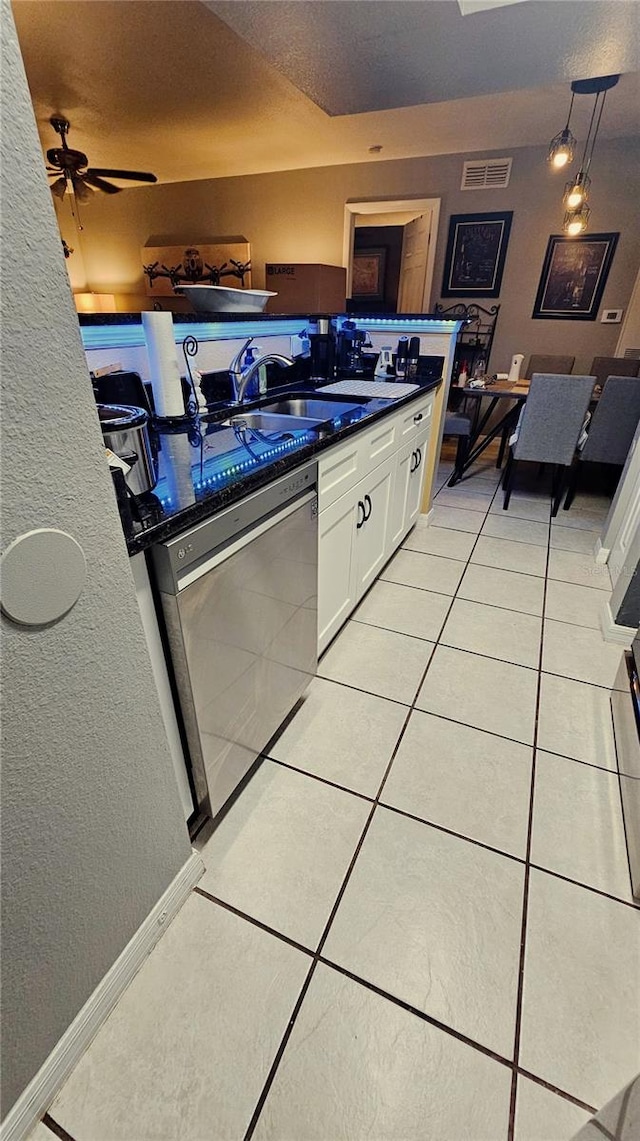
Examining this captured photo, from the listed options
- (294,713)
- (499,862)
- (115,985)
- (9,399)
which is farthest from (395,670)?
(9,399)

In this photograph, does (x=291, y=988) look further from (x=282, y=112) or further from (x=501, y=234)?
(x=501, y=234)

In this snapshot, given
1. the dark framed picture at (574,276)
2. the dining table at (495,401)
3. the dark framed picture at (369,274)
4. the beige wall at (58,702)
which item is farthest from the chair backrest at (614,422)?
the dark framed picture at (369,274)

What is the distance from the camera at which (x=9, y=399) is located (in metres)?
0.54

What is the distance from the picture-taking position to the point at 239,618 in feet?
3.77

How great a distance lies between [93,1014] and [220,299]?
7.07 feet

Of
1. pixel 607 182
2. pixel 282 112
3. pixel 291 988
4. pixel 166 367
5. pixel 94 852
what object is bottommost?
pixel 291 988

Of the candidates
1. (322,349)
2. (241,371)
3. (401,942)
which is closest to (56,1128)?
(401,942)

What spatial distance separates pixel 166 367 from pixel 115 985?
1484 mm

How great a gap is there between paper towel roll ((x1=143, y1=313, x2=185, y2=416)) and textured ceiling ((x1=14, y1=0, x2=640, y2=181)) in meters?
1.86

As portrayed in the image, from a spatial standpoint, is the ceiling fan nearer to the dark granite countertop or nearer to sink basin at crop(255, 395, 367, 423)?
sink basin at crop(255, 395, 367, 423)

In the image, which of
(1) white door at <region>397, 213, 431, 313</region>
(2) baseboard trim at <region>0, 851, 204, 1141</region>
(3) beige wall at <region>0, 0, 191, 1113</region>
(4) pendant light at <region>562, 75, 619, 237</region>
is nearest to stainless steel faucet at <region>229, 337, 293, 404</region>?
(3) beige wall at <region>0, 0, 191, 1113</region>

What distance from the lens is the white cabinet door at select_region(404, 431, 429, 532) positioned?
255 centimetres

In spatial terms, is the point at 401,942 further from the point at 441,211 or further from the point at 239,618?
the point at 441,211

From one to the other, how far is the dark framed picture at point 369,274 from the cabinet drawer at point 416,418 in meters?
5.26
